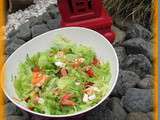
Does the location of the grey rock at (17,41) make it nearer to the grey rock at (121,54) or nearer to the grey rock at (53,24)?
the grey rock at (53,24)

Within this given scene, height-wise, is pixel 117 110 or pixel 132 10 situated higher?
pixel 132 10

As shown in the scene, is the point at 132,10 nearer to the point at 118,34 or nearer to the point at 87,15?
the point at 118,34

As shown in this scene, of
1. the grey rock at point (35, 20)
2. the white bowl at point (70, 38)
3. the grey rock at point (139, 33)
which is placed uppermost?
the white bowl at point (70, 38)

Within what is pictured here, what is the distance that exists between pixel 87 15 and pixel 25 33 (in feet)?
1.40

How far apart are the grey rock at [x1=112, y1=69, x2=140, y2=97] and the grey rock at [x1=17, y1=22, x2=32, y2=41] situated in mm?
655

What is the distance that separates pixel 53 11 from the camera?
3.13m

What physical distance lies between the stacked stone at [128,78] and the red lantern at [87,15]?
0.53ft

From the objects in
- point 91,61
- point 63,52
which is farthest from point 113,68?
point 63,52

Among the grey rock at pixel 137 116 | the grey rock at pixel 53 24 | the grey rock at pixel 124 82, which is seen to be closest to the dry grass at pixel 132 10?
the grey rock at pixel 53 24

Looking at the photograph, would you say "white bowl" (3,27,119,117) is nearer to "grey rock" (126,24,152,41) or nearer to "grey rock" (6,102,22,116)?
"grey rock" (6,102,22,116)

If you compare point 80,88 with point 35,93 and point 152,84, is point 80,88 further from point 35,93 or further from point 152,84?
point 152,84

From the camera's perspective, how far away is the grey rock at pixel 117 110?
7.84ft

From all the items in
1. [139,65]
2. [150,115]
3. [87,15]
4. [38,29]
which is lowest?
[150,115]

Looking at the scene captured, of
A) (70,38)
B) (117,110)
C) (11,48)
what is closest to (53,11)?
(11,48)
